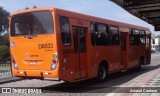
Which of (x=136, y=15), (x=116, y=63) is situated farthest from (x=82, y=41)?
(x=136, y=15)

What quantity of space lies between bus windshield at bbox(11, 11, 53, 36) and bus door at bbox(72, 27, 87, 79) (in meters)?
1.16

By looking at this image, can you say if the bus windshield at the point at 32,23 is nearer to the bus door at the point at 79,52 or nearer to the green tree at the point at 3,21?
the bus door at the point at 79,52

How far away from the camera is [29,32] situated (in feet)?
40.4

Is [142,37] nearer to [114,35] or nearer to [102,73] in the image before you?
[114,35]

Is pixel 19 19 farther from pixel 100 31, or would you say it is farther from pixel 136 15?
pixel 136 15

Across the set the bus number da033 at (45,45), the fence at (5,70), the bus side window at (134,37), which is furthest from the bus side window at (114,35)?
the fence at (5,70)

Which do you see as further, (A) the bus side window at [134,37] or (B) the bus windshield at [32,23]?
(A) the bus side window at [134,37]

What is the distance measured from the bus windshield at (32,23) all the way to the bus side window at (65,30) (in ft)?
1.37

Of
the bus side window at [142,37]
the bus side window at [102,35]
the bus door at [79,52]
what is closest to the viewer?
the bus door at [79,52]

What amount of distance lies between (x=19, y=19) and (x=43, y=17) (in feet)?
4.07

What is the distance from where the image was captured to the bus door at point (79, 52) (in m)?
12.5

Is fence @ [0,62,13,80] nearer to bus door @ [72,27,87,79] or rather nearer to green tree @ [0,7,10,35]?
bus door @ [72,27,87,79]

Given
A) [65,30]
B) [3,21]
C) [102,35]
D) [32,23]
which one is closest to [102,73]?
[102,35]

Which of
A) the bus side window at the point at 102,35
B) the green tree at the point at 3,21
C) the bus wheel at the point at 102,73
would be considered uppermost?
the green tree at the point at 3,21
